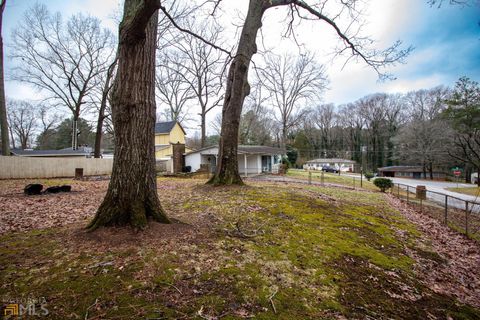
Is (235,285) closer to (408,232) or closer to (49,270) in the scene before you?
(49,270)

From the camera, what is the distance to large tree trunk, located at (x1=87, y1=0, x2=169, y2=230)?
11.4ft

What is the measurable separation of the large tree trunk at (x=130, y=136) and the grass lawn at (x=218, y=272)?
28cm

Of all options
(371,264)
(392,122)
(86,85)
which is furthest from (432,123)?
(86,85)

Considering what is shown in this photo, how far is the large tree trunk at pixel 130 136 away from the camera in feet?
11.4

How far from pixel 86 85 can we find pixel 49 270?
77.3ft

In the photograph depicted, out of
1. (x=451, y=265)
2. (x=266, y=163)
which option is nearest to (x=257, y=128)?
(x=266, y=163)

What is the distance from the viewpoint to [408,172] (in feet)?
163

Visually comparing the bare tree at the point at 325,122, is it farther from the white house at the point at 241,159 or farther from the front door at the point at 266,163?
the white house at the point at 241,159

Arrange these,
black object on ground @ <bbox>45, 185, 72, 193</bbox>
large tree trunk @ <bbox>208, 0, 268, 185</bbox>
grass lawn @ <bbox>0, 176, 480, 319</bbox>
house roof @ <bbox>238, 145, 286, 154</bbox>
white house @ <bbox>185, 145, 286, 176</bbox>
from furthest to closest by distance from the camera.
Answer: white house @ <bbox>185, 145, 286, 176</bbox>
house roof @ <bbox>238, 145, 286, 154</bbox>
large tree trunk @ <bbox>208, 0, 268, 185</bbox>
black object on ground @ <bbox>45, 185, 72, 193</bbox>
grass lawn @ <bbox>0, 176, 480, 319</bbox>

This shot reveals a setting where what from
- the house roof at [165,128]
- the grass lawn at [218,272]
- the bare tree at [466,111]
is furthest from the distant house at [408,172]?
the grass lawn at [218,272]

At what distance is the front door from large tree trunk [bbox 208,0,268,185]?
64.5 feet

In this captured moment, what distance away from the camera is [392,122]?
5212cm

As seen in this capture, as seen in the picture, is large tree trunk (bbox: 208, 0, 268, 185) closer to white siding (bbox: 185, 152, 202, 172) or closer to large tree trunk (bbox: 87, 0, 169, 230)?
large tree trunk (bbox: 87, 0, 169, 230)

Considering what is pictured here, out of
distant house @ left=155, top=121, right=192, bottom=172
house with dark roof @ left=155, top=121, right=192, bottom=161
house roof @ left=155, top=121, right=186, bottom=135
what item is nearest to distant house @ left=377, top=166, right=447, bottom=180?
distant house @ left=155, top=121, right=192, bottom=172
